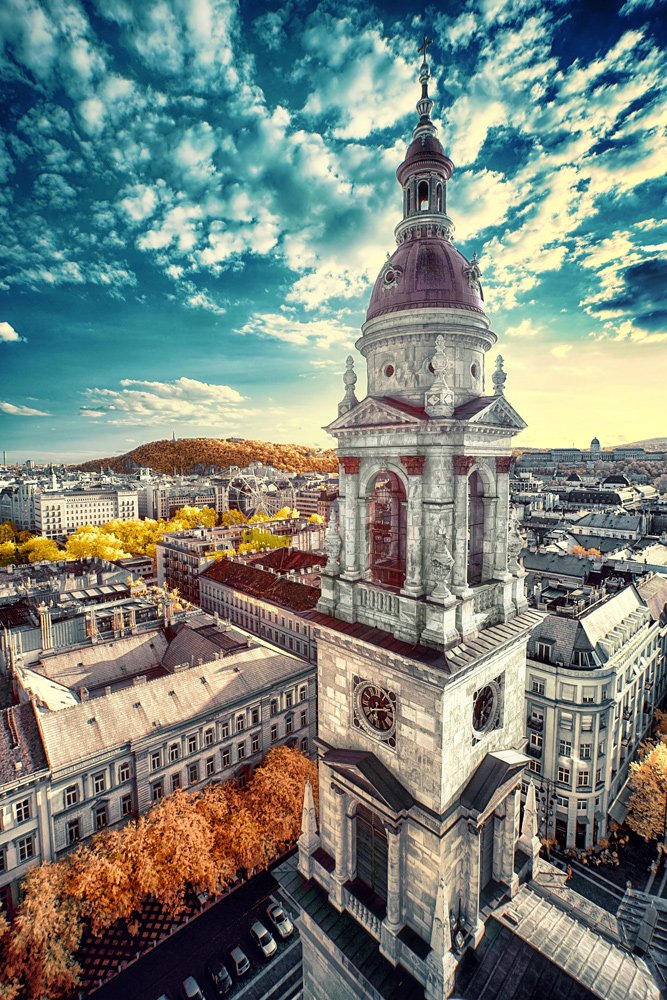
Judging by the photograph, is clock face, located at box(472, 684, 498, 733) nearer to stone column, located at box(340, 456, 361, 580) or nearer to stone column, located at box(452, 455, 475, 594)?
stone column, located at box(452, 455, 475, 594)

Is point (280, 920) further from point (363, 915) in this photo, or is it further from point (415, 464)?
point (415, 464)

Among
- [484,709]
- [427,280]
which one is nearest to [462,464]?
[427,280]

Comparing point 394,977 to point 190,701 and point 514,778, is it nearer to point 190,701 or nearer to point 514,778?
point 514,778

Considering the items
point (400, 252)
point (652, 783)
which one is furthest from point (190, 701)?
point (652, 783)

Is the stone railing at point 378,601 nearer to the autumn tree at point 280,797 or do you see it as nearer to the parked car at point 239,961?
the autumn tree at point 280,797

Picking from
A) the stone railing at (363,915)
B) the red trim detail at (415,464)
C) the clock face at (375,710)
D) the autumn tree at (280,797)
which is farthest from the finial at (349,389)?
the autumn tree at (280,797)
